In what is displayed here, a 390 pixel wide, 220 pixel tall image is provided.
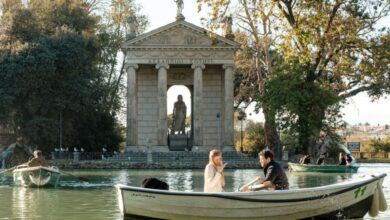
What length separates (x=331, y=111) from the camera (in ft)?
179

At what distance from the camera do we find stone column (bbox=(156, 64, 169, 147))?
6162cm

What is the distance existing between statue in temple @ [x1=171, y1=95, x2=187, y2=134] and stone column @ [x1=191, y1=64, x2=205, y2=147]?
11.1ft

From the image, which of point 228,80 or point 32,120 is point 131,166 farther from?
point 228,80

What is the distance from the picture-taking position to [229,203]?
15.0 metres

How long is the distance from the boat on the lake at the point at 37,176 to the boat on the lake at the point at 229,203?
14.4 metres

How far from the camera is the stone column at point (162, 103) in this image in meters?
61.6

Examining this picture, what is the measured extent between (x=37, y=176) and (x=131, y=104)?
108 ft

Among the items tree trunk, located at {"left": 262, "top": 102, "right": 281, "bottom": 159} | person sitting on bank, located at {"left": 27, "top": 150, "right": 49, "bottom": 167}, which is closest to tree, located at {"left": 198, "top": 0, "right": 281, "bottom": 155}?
tree trunk, located at {"left": 262, "top": 102, "right": 281, "bottom": 159}

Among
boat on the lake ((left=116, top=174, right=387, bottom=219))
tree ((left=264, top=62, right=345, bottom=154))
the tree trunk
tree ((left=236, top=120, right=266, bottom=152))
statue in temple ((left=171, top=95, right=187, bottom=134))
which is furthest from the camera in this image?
tree ((left=236, top=120, right=266, bottom=152))

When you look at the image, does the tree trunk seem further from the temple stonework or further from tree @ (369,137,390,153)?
tree @ (369,137,390,153)

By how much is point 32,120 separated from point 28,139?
5.94 feet

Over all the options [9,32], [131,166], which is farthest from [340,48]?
[9,32]

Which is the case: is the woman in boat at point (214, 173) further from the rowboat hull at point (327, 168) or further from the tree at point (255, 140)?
the tree at point (255, 140)

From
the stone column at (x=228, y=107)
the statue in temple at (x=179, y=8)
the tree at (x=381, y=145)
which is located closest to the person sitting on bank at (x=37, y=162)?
the stone column at (x=228, y=107)
